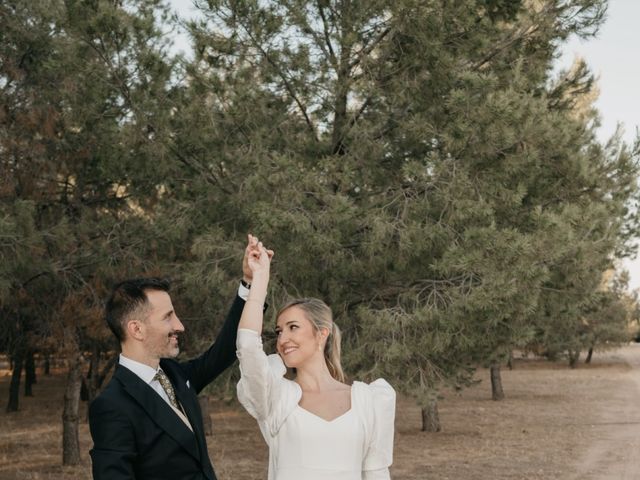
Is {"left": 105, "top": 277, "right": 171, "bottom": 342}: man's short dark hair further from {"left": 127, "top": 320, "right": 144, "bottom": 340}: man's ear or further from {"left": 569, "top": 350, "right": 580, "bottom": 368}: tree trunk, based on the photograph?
{"left": 569, "top": 350, "right": 580, "bottom": 368}: tree trunk

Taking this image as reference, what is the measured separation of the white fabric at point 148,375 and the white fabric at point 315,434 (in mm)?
298

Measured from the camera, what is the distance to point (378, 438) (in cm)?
319

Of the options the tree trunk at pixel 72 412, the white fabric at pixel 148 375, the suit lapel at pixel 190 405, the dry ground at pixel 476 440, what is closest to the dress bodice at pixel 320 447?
the suit lapel at pixel 190 405

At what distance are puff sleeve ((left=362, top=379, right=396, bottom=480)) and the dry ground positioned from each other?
8.88 metres

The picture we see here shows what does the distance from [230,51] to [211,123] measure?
106 centimetres

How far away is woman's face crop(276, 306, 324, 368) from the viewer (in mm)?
3178

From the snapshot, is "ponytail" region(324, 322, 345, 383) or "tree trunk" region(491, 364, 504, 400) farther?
"tree trunk" region(491, 364, 504, 400)

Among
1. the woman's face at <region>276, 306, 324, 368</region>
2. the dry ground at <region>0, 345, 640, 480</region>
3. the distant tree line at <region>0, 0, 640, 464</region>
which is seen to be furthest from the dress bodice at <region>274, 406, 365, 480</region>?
the dry ground at <region>0, 345, 640, 480</region>

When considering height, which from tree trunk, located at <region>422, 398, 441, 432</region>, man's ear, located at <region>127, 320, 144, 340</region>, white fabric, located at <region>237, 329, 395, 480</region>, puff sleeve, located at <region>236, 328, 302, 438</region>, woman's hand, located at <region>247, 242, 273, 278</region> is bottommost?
tree trunk, located at <region>422, 398, 441, 432</region>

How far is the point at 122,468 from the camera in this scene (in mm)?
2512

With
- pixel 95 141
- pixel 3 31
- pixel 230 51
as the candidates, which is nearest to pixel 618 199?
pixel 230 51

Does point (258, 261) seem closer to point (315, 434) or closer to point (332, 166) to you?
point (315, 434)

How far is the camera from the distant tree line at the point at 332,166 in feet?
31.5

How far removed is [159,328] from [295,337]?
0.59 meters
